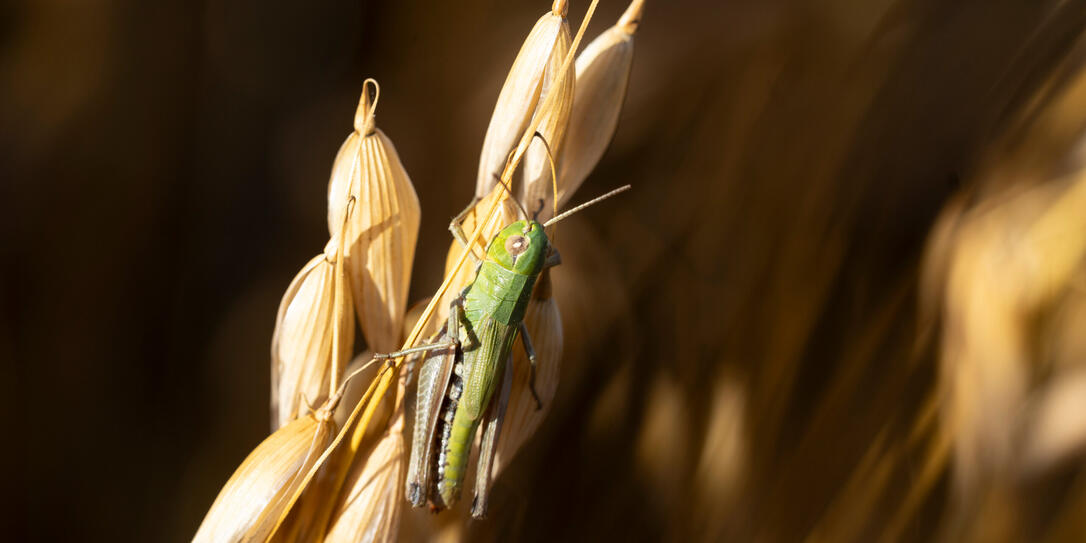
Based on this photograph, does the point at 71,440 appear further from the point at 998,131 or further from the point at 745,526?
the point at 998,131

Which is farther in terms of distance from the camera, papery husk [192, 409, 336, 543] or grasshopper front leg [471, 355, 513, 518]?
grasshopper front leg [471, 355, 513, 518]

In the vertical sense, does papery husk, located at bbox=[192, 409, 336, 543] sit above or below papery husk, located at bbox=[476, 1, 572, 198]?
below

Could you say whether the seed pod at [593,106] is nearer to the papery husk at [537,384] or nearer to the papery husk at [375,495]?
the papery husk at [537,384]

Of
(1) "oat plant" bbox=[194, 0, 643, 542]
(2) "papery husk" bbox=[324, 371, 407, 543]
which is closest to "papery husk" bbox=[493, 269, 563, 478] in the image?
(1) "oat plant" bbox=[194, 0, 643, 542]

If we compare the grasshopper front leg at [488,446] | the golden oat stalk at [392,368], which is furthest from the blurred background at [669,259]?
the golden oat stalk at [392,368]

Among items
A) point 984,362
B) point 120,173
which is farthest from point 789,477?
point 120,173

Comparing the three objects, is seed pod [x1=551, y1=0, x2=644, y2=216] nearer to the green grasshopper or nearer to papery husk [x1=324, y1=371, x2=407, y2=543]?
the green grasshopper
